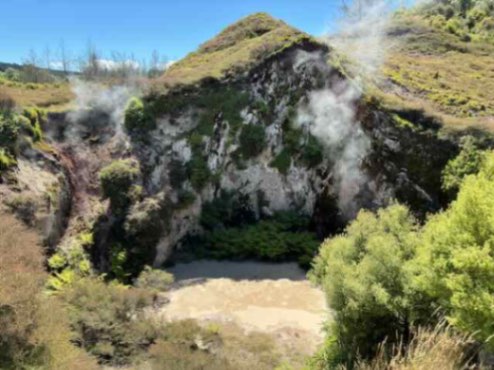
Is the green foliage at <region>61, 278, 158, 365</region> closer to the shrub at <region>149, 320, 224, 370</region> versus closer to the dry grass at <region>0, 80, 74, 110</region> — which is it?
the shrub at <region>149, 320, 224, 370</region>

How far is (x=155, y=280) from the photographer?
2223cm

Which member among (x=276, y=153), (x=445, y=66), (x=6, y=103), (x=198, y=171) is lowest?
(x=198, y=171)

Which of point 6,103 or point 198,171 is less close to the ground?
point 6,103

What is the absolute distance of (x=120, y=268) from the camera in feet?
74.7

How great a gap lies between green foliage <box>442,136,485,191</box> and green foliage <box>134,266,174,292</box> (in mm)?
14766

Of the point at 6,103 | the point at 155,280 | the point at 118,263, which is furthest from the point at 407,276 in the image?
the point at 6,103

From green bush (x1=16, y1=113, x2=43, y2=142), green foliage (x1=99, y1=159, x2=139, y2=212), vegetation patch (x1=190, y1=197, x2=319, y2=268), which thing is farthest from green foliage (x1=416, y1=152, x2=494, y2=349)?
green bush (x1=16, y1=113, x2=43, y2=142)

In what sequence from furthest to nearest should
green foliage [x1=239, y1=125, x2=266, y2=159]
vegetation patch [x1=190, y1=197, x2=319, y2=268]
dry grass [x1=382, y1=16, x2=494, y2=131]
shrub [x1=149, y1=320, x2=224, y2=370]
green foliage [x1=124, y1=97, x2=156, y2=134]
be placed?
dry grass [x1=382, y1=16, x2=494, y2=131] → green foliage [x1=239, y1=125, x2=266, y2=159] → green foliage [x1=124, y1=97, x2=156, y2=134] → vegetation patch [x1=190, y1=197, x2=319, y2=268] → shrub [x1=149, y1=320, x2=224, y2=370]

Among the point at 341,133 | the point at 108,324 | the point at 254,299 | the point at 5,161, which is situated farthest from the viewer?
the point at 341,133

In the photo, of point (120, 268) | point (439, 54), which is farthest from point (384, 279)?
point (439, 54)

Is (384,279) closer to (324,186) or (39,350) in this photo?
(39,350)

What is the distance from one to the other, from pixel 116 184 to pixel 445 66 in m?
35.2

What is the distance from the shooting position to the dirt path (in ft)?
62.6

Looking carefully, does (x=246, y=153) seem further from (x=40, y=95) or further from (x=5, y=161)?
(x=5, y=161)
